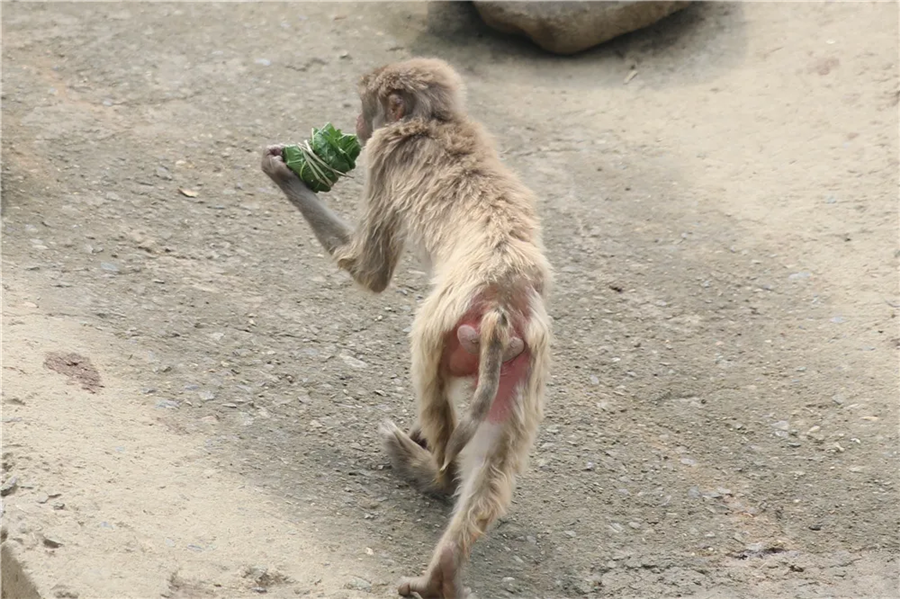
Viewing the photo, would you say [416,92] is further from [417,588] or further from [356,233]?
[417,588]

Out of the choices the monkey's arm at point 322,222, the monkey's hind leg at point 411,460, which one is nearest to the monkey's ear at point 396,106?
the monkey's arm at point 322,222

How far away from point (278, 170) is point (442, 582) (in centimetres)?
207

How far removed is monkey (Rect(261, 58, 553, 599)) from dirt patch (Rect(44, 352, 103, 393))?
1189 millimetres

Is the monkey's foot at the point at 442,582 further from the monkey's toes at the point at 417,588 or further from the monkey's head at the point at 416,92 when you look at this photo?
the monkey's head at the point at 416,92

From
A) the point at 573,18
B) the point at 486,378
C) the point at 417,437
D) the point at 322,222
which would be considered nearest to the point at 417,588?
the point at 486,378

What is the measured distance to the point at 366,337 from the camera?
6.01 m

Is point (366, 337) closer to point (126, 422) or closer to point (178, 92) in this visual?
point (126, 422)

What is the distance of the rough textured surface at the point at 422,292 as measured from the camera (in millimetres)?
4523

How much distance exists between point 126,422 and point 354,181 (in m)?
3.07

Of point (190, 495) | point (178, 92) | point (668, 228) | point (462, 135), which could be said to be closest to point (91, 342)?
point (190, 495)

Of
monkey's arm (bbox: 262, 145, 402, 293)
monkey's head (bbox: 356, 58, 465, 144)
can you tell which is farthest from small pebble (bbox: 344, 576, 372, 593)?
monkey's head (bbox: 356, 58, 465, 144)

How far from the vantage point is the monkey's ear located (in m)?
4.92

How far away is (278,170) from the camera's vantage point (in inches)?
200

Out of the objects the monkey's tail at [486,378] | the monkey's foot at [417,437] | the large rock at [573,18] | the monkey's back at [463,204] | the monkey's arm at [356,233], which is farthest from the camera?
the large rock at [573,18]
